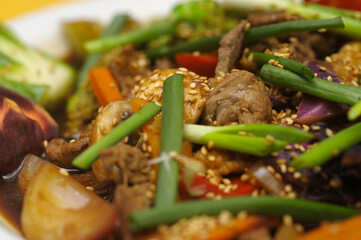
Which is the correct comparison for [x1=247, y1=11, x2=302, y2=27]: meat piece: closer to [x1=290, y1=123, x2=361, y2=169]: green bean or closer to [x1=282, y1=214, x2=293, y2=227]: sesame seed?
[x1=290, y1=123, x2=361, y2=169]: green bean

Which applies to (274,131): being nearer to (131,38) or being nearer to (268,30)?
(268,30)

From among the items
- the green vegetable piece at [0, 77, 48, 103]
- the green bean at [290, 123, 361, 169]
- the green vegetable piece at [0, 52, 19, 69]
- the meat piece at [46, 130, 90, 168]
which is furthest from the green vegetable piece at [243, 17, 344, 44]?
the green vegetable piece at [0, 52, 19, 69]

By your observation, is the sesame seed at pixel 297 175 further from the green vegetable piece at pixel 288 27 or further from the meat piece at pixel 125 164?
the green vegetable piece at pixel 288 27

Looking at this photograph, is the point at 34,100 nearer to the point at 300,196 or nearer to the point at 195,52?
the point at 195,52

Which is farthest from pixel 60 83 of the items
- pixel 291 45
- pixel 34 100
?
pixel 291 45

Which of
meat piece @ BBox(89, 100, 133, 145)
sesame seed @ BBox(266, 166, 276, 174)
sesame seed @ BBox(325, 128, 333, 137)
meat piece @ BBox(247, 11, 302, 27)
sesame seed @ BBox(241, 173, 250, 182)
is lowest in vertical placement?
sesame seed @ BBox(241, 173, 250, 182)
